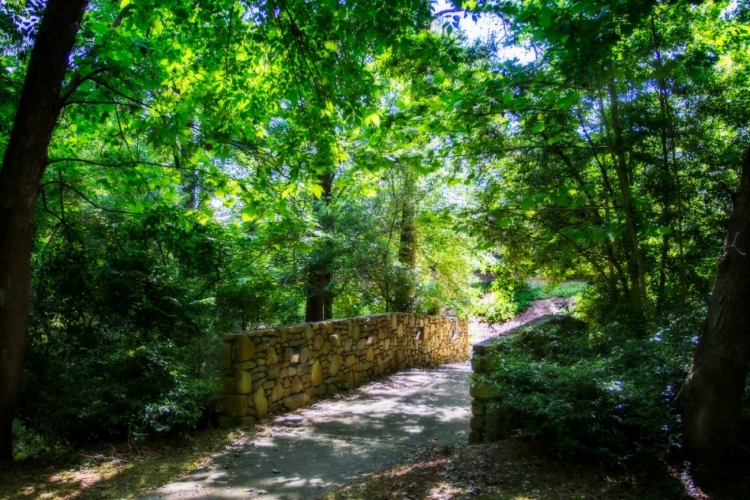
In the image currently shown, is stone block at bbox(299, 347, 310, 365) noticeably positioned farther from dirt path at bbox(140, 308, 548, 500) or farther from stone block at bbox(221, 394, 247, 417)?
stone block at bbox(221, 394, 247, 417)

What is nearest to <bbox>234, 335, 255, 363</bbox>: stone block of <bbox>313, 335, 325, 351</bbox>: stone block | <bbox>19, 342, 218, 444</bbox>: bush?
<bbox>19, 342, 218, 444</bbox>: bush

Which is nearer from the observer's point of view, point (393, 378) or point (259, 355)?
point (259, 355)

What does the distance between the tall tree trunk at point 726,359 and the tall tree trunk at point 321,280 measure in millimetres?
8126

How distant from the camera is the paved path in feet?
13.0

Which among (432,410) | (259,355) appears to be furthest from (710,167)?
(259,355)

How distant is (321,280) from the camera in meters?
11.8

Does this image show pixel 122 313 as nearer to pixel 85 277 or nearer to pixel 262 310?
pixel 85 277

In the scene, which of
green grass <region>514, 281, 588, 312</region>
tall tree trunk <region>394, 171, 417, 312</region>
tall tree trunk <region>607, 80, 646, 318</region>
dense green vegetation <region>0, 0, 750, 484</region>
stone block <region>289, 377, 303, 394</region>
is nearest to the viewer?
dense green vegetation <region>0, 0, 750, 484</region>

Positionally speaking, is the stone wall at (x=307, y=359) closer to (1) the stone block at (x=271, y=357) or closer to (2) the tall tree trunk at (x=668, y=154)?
(1) the stone block at (x=271, y=357)

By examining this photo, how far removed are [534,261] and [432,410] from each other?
3.11 metres

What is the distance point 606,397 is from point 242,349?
3.91 m

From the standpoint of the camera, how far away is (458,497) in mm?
3418

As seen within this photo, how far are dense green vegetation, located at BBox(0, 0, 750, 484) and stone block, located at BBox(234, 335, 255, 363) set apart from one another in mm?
455

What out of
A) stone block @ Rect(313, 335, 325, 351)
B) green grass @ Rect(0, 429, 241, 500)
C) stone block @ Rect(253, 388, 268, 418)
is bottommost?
green grass @ Rect(0, 429, 241, 500)
